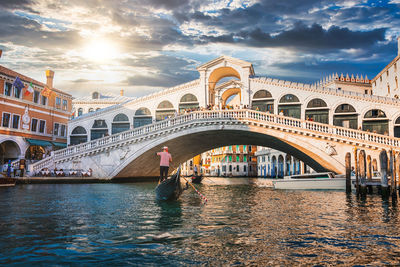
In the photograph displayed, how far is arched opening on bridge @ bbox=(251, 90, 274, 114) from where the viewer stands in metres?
26.5

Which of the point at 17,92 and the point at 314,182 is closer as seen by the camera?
the point at 314,182

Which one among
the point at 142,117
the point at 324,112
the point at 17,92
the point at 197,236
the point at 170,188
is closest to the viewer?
the point at 197,236

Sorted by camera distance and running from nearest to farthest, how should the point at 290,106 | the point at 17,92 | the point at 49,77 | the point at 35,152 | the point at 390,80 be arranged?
the point at 290,106 < the point at 390,80 < the point at 17,92 < the point at 35,152 < the point at 49,77

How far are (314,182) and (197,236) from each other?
1305cm

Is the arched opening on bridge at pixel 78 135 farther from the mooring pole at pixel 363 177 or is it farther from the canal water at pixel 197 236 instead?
the mooring pole at pixel 363 177

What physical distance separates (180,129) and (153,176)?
8591 millimetres

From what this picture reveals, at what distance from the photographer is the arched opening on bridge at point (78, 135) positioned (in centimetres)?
3119

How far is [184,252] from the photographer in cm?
526

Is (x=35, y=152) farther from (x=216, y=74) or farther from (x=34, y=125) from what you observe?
(x=216, y=74)

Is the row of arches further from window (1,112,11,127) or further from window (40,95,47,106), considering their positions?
window (1,112,11,127)

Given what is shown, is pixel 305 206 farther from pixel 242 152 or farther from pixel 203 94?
pixel 242 152

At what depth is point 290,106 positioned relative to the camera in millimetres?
26312

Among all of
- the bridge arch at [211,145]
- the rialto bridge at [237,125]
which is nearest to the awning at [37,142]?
the rialto bridge at [237,125]

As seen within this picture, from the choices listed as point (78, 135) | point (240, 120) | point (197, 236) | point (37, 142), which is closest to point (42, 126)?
point (37, 142)
